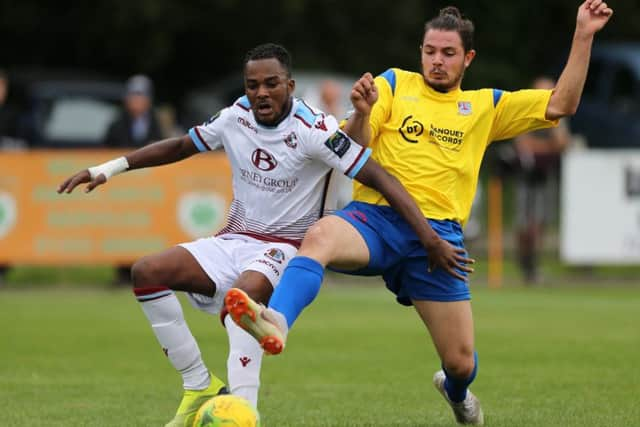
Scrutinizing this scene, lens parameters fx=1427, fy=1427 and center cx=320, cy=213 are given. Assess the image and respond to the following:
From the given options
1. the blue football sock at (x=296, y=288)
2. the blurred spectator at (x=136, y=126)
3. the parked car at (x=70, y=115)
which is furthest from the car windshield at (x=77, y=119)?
the blue football sock at (x=296, y=288)

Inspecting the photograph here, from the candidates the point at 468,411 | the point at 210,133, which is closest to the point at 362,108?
the point at 210,133

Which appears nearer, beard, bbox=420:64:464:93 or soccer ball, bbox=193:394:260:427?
soccer ball, bbox=193:394:260:427

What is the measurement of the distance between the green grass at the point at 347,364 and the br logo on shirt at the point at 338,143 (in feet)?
4.85

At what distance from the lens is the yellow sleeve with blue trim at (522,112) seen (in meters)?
7.54

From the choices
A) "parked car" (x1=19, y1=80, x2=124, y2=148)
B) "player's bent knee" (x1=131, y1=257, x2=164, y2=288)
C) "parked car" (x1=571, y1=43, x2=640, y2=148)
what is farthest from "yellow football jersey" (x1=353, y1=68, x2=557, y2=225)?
"parked car" (x1=571, y1=43, x2=640, y2=148)

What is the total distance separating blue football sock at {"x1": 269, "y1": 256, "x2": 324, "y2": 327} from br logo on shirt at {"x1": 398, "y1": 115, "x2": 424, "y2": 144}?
1031 millimetres

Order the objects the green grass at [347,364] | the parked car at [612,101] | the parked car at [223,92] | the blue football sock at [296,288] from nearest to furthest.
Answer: the blue football sock at [296,288] < the green grass at [347,364] < the parked car at [612,101] < the parked car at [223,92]

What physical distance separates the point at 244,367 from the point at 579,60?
2.34 metres

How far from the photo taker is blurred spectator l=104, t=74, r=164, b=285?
16.5m

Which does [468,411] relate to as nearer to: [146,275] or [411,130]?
[411,130]

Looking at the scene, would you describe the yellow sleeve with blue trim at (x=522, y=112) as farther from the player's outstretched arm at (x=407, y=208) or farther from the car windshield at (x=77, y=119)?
the car windshield at (x=77, y=119)

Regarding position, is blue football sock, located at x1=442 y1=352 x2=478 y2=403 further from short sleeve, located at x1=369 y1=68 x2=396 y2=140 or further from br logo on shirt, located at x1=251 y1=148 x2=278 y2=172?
br logo on shirt, located at x1=251 y1=148 x2=278 y2=172

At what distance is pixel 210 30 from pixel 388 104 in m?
20.3

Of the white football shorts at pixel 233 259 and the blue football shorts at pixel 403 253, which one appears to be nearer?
the blue football shorts at pixel 403 253
